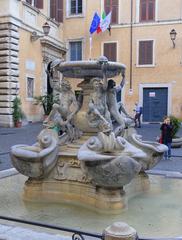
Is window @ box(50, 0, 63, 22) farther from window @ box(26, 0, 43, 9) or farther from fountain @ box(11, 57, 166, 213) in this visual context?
fountain @ box(11, 57, 166, 213)

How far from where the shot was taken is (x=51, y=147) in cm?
613

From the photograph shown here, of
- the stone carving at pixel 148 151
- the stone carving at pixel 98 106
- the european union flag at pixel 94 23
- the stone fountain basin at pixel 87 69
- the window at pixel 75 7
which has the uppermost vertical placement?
the window at pixel 75 7

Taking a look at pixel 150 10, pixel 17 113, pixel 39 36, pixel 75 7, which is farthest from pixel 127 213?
pixel 75 7

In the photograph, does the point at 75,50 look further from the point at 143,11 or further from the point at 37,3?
the point at 143,11

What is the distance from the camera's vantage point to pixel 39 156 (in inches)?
234

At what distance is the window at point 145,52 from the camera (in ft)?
94.8

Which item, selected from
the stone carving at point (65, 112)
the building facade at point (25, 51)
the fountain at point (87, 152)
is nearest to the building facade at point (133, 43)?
the building facade at point (25, 51)

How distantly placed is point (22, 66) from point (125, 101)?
352 inches

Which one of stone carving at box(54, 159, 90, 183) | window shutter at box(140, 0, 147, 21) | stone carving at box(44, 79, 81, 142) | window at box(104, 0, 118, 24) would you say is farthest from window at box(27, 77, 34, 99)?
stone carving at box(54, 159, 90, 183)

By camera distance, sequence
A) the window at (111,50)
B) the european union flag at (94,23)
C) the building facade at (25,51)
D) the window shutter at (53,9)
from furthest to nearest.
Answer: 1. the window at (111,50)
2. the window shutter at (53,9)
3. the european union flag at (94,23)
4. the building facade at (25,51)

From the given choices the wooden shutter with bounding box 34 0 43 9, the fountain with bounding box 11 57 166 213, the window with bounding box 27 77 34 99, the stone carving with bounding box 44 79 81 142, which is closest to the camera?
the fountain with bounding box 11 57 166 213

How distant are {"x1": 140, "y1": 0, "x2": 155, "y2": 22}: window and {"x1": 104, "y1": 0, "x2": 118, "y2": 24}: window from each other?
6.02ft

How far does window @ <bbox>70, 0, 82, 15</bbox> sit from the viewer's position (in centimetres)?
3045

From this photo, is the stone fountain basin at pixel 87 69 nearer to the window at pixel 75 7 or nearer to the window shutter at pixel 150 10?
the window shutter at pixel 150 10
